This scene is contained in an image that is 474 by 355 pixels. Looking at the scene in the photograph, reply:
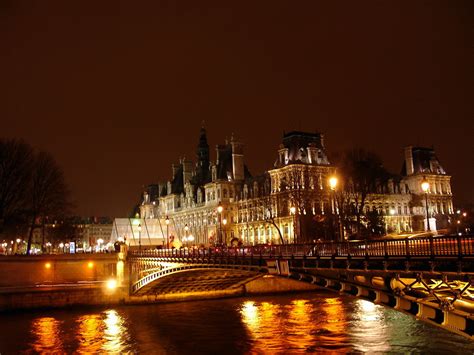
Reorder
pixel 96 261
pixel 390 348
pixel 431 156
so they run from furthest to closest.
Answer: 1. pixel 431 156
2. pixel 96 261
3. pixel 390 348

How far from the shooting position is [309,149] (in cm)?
8306

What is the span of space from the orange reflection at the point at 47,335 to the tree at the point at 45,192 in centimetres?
2320

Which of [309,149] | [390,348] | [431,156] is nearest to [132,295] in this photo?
[390,348]

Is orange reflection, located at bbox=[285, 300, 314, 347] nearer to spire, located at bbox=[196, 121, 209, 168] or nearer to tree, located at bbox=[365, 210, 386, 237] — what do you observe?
tree, located at bbox=[365, 210, 386, 237]

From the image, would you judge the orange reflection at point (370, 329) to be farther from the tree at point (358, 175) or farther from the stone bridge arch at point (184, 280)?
the tree at point (358, 175)

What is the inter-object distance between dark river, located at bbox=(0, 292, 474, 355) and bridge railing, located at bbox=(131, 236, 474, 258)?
5173 millimetres

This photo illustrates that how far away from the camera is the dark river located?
30016mm

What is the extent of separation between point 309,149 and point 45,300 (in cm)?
4670

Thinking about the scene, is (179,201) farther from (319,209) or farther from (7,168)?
(7,168)

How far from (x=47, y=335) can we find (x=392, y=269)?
24.7 meters

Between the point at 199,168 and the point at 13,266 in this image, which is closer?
the point at 13,266

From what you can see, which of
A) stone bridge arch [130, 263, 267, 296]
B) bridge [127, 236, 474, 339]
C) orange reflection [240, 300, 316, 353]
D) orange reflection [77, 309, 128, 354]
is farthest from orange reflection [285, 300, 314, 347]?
orange reflection [77, 309, 128, 354]

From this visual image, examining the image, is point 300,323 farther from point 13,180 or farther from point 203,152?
point 203,152

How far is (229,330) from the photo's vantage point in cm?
3616
